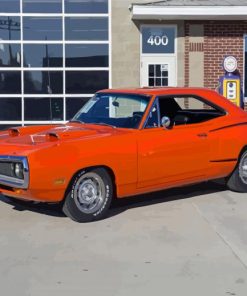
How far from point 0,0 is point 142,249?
419 inches

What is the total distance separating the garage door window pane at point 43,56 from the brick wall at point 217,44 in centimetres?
329

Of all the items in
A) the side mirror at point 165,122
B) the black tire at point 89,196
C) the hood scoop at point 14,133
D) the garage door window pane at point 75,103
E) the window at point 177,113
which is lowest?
the black tire at point 89,196

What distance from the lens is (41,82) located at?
14.6 meters

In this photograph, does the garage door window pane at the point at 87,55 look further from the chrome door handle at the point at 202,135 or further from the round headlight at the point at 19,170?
the round headlight at the point at 19,170

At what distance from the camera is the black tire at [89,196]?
20.5 ft

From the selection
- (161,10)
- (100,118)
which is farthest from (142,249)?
(161,10)

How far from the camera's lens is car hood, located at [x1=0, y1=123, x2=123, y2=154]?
6219 millimetres

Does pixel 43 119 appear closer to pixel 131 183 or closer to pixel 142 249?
pixel 131 183

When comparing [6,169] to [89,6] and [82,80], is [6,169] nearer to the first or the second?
[82,80]

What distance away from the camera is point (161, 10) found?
1358 centimetres

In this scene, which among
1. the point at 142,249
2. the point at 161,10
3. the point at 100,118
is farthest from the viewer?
the point at 161,10

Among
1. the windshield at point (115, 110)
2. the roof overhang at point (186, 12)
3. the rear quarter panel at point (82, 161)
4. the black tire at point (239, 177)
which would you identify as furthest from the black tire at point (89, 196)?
the roof overhang at point (186, 12)

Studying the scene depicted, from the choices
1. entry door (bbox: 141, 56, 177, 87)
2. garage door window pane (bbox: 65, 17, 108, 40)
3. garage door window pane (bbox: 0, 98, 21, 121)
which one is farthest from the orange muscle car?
garage door window pane (bbox: 0, 98, 21, 121)

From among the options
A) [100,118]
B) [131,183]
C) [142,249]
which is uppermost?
A: [100,118]
